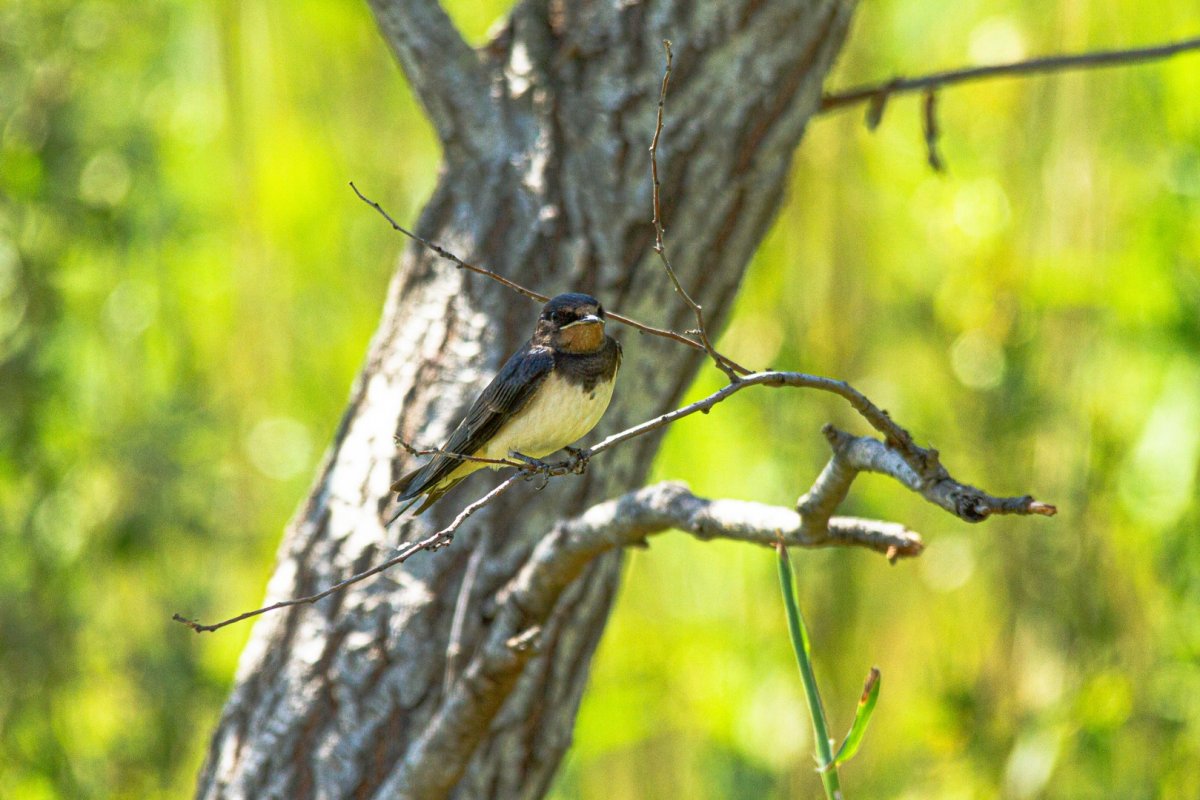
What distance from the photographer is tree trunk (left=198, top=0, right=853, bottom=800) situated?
9.64ft

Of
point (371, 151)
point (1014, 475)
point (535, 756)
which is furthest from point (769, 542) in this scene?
point (371, 151)

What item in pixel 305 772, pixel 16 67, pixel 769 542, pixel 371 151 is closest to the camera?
pixel 769 542

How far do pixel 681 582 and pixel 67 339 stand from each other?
2.83m

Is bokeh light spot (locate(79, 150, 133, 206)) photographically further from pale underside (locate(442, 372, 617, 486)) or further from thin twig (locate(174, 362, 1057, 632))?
thin twig (locate(174, 362, 1057, 632))

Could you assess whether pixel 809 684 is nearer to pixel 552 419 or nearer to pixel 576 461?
pixel 576 461

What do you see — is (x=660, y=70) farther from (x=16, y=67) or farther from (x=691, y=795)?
(x=691, y=795)

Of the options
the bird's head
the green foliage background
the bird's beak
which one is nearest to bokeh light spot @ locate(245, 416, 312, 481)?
the green foliage background

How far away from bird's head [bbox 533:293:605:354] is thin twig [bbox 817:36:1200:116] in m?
1.20

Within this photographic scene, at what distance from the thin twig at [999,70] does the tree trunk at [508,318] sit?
12.7 inches

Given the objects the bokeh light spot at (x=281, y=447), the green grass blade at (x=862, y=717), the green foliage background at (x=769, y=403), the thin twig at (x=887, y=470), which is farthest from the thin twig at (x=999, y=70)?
the bokeh light spot at (x=281, y=447)

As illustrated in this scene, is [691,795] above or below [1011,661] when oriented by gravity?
below

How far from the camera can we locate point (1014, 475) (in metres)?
4.46

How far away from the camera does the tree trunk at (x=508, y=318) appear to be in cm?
294

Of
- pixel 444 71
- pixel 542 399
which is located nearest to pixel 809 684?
pixel 542 399
